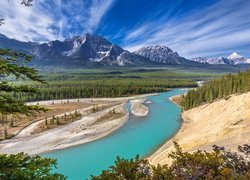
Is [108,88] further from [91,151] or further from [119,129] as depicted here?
[91,151]

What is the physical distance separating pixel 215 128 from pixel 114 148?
22.1 m

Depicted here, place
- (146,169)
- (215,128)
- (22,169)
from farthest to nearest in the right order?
(215,128) → (146,169) → (22,169)

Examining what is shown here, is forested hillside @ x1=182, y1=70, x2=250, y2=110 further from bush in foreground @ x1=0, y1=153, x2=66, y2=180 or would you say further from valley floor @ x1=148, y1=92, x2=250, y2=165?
bush in foreground @ x1=0, y1=153, x2=66, y2=180

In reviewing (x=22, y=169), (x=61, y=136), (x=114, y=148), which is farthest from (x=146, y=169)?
(x=61, y=136)

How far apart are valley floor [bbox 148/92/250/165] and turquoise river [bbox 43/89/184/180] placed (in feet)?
12.8

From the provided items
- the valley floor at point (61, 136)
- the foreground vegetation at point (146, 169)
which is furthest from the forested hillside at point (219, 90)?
the foreground vegetation at point (146, 169)

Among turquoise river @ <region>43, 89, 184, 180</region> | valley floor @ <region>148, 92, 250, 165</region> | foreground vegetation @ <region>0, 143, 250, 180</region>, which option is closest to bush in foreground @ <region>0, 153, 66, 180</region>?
foreground vegetation @ <region>0, 143, 250, 180</region>

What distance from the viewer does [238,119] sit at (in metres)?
53.8

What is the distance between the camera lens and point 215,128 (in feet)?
179

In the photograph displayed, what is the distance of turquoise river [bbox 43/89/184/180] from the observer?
4731 cm

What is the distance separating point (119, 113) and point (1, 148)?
46899mm

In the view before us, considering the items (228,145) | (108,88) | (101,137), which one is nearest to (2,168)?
(228,145)

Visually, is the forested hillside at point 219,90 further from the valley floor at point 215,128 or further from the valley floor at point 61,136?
the valley floor at point 61,136

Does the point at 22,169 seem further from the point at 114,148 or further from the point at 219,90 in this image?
the point at 219,90
